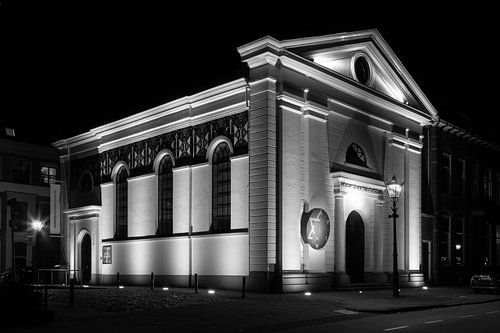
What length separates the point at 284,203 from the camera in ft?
89.7

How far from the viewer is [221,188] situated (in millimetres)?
30406

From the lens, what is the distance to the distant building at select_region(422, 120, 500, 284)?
39.6 m

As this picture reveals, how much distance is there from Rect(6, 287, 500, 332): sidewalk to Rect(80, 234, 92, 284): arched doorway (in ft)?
48.2

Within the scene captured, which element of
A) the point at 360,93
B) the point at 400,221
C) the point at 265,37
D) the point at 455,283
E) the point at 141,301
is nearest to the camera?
the point at 141,301

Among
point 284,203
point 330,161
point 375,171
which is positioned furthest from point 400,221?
point 284,203

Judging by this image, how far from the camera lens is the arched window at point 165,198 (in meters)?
33.4

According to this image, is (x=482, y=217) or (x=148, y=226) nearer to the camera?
(x=148, y=226)

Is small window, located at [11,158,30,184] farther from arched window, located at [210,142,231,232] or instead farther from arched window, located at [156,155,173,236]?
arched window, located at [210,142,231,232]

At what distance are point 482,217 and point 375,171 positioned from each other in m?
15.6

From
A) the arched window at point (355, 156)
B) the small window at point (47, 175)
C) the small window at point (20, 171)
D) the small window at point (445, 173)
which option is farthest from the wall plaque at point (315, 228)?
the small window at point (20, 171)

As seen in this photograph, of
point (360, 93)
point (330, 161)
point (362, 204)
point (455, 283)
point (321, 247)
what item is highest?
point (360, 93)

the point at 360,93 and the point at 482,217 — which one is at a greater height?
the point at 360,93

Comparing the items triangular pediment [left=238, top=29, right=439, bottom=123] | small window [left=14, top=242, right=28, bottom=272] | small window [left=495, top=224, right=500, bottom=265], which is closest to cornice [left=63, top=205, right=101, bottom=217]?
small window [left=14, top=242, right=28, bottom=272]

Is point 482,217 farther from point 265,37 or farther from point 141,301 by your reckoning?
point 141,301
